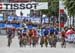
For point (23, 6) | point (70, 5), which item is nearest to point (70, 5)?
point (70, 5)

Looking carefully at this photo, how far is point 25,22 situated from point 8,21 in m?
1.59

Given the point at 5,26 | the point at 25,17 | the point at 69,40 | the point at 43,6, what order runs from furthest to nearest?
the point at 25,17 → the point at 5,26 → the point at 43,6 → the point at 69,40

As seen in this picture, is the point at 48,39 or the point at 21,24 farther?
the point at 21,24

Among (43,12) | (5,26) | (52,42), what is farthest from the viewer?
(43,12)

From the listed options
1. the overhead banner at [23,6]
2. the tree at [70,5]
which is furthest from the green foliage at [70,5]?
the overhead banner at [23,6]

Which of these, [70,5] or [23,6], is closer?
[70,5]

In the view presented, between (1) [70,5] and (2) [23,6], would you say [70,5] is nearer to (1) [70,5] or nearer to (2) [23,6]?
(1) [70,5]

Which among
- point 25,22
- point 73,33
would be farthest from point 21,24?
point 73,33

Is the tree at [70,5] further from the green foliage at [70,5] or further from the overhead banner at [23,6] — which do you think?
the overhead banner at [23,6]

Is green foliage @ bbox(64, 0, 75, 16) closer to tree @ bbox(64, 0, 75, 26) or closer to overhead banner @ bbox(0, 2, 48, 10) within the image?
tree @ bbox(64, 0, 75, 26)

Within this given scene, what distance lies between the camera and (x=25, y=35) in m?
21.7

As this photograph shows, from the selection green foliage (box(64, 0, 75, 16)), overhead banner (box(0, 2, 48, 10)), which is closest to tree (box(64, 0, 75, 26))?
green foliage (box(64, 0, 75, 16))

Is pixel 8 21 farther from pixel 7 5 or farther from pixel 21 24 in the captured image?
pixel 7 5

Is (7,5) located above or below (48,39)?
above
